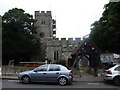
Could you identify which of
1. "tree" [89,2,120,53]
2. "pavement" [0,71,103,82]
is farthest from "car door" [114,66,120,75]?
"tree" [89,2,120,53]

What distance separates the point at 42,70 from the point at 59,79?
139 centimetres

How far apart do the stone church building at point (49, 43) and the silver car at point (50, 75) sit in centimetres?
4539

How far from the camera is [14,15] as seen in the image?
190 feet

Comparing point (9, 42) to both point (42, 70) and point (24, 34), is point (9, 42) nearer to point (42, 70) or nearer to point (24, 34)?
point (24, 34)

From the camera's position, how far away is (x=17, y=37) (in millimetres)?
54750

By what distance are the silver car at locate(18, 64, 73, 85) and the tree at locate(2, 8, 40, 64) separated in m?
39.1

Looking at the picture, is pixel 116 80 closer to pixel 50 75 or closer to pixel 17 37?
pixel 50 75

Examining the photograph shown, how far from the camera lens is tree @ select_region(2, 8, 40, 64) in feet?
174

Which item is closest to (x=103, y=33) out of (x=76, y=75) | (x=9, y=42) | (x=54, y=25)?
(x=76, y=75)

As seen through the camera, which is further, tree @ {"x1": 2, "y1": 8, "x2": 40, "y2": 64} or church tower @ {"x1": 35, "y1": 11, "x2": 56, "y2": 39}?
church tower @ {"x1": 35, "y1": 11, "x2": 56, "y2": 39}

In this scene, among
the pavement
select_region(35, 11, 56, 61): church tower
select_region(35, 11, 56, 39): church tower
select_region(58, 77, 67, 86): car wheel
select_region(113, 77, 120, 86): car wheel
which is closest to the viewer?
select_region(58, 77, 67, 86): car wheel

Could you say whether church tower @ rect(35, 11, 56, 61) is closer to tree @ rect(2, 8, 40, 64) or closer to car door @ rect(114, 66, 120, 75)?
tree @ rect(2, 8, 40, 64)

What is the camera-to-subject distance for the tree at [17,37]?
174ft

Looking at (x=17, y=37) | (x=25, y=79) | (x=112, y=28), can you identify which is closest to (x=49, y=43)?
(x=17, y=37)
